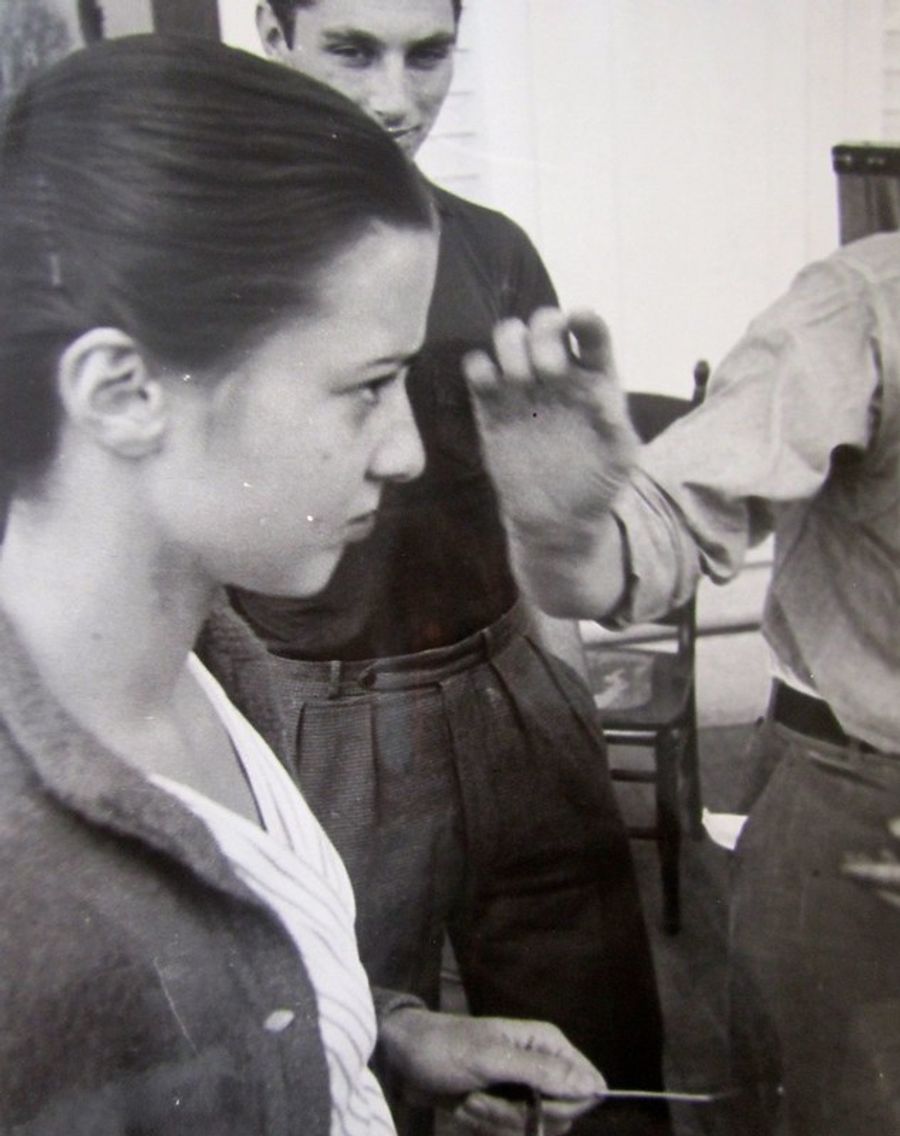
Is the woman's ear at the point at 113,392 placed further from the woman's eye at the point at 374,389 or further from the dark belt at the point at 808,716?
the dark belt at the point at 808,716

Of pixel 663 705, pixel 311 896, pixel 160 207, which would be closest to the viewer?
pixel 160 207

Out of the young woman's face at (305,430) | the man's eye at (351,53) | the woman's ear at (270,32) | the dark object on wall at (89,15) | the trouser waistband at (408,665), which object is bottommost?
the trouser waistband at (408,665)

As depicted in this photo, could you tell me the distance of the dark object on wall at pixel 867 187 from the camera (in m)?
0.71

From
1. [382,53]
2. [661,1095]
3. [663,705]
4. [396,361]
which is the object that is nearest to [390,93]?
[382,53]

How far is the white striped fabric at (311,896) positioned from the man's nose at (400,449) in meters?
0.15

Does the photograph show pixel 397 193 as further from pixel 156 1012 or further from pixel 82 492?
pixel 156 1012

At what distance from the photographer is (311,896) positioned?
0.64m

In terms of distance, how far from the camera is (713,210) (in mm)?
695

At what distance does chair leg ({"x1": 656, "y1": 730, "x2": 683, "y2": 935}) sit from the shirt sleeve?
0.14 m

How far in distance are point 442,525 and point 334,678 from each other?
11 cm

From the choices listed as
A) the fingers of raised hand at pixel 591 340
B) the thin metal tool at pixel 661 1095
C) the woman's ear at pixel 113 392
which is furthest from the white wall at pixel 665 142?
the thin metal tool at pixel 661 1095

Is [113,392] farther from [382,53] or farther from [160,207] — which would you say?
[382,53]

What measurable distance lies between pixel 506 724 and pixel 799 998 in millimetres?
328

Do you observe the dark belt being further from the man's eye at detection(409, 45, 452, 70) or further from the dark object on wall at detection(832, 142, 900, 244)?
the man's eye at detection(409, 45, 452, 70)
